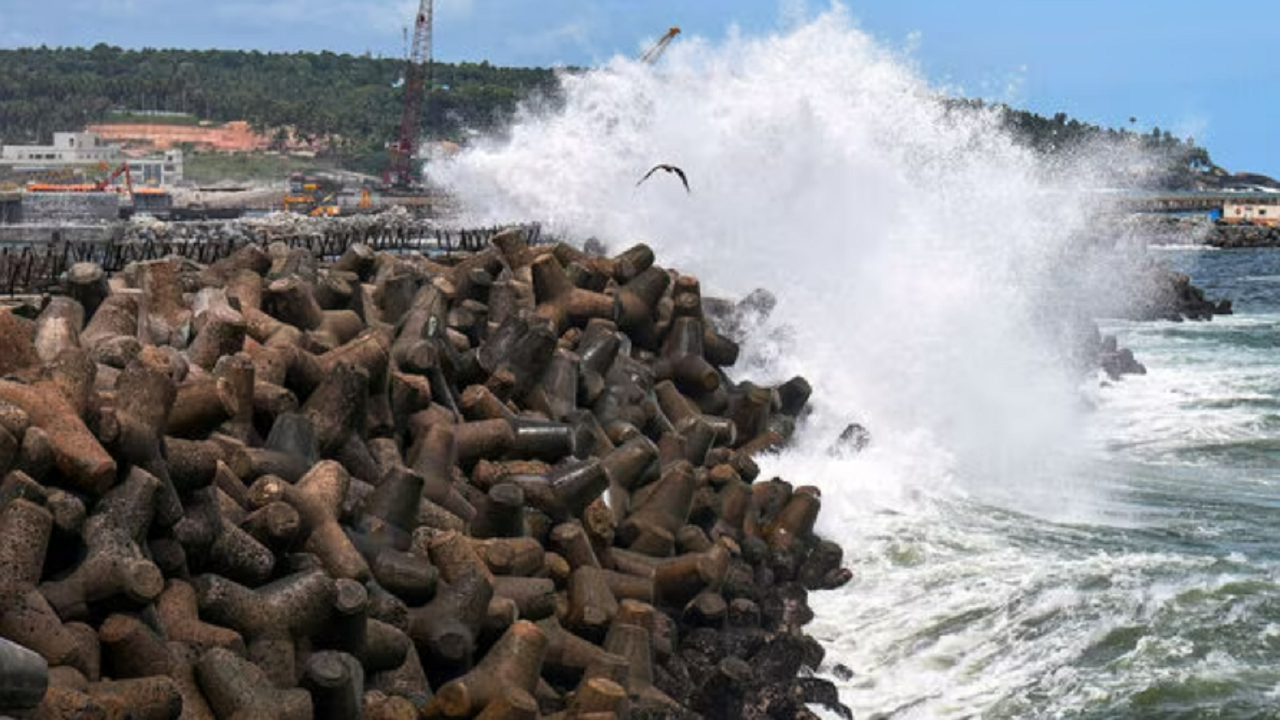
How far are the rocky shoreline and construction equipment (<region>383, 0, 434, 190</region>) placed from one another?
108 m

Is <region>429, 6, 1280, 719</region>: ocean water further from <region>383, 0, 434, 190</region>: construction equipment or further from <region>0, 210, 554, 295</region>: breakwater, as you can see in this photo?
<region>383, 0, 434, 190</region>: construction equipment

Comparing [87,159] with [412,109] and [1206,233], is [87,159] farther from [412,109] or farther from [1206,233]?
[1206,233]

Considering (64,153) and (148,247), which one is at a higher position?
(148,247)

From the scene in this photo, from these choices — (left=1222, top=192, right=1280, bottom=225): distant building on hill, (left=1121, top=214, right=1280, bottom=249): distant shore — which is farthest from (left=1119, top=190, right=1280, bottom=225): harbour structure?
(left=1121, top=214, right=1280, bottom=249): distant shore

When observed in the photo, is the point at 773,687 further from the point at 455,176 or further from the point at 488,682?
the point at 455,176

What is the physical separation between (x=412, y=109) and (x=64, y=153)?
38.2m

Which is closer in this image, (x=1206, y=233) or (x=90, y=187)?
(x=1206, y=233)

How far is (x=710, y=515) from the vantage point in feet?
42.3

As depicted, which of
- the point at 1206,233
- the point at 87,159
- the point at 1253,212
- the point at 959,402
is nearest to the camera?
the point at 959,402

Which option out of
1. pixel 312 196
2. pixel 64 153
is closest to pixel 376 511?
pixel 312 196

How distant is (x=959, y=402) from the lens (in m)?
21.6

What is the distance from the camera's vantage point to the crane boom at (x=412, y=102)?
120562mm

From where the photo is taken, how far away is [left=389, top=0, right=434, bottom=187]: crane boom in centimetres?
12056

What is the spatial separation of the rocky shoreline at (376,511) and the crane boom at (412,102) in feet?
354
